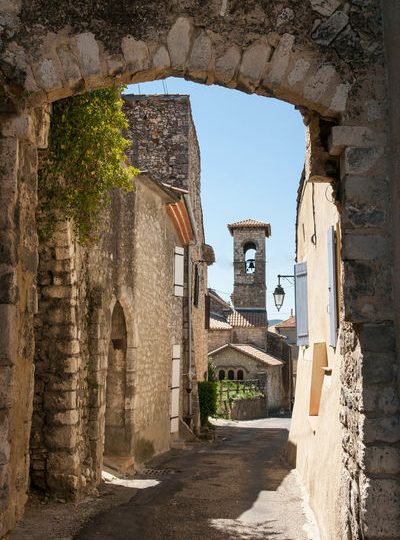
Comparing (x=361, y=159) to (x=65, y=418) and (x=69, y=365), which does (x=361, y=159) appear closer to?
(x=69, y=365)

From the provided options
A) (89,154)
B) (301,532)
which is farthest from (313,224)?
(301,532)

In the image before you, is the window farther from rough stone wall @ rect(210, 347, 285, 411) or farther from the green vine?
rough stone wall @ rect(210, 347, 285, 411)

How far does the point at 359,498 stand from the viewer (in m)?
4.00

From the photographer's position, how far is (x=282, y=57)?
4.25 m

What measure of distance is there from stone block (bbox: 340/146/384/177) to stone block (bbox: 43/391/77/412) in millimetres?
4569

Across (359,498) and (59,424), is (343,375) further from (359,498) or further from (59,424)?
(59,424)

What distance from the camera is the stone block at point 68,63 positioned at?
423cm

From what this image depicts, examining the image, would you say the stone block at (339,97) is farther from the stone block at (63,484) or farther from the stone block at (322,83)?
the stone block at (63,484)

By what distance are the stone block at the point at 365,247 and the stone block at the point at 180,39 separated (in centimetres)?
163

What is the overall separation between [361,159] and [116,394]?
7.27 metres

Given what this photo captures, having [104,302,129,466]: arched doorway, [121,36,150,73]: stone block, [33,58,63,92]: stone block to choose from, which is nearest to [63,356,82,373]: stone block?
[104,302,129,466]: arched doorway

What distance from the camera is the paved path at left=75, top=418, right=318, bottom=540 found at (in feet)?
20.4

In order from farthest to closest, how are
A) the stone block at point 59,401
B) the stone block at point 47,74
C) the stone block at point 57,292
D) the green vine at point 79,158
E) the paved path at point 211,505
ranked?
the stone block at point 57,292 → the stone block at point 59,401 → the green vine at point 79,158 → the paved path at point 211,505 → the stone block at point 47,74

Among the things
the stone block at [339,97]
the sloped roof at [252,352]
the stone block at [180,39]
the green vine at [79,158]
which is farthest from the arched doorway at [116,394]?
the sloped roof at [252,352]
